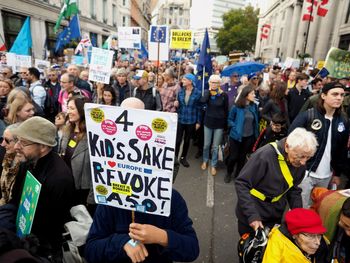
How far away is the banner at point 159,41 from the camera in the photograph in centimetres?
855

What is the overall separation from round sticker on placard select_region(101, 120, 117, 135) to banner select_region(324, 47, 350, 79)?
269 inches

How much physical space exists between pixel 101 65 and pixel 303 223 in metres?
5.62

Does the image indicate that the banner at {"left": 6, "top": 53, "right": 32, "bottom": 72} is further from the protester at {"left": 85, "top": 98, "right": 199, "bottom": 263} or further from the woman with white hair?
the protester at {"left": 85, "top": 98, "right": 199, "bottom": 263}

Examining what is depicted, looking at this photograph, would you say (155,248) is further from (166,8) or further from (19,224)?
(166,8)

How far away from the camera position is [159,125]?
148 cm

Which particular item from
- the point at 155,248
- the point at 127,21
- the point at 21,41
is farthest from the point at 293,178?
the point at 127,21

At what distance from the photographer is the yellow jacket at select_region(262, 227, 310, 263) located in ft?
6.44

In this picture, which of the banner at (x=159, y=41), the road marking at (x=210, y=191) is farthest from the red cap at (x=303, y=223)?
the banner at (x=159, y=41)

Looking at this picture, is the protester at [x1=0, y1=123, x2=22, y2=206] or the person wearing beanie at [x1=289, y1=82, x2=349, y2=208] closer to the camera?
the protester at [x1=0, y1=123, x2=22, y2=206]

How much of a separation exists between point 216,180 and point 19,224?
4.06 m

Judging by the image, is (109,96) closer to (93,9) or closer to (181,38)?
(181,38)

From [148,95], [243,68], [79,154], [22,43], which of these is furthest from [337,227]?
[22,43]

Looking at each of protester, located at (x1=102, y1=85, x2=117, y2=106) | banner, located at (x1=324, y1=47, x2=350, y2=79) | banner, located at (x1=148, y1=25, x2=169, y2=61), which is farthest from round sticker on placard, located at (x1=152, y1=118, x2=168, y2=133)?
banner, located at (x1=148, y1=25, x2=169, y2=61)

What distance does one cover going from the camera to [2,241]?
1101 millimetres
